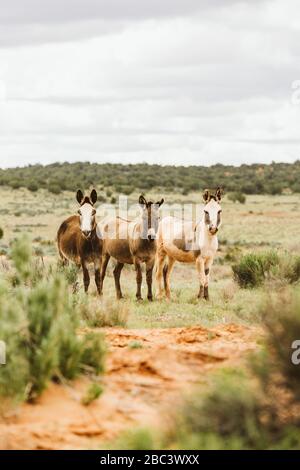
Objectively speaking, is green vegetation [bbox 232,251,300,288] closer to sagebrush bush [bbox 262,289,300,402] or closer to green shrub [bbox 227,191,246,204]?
sagebrush bush [bbox 262,289,300,402]

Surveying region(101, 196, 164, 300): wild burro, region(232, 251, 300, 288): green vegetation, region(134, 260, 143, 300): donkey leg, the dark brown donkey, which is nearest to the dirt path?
the dark brown donkey

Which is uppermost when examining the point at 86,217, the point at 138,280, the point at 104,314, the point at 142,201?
the point at 142,201

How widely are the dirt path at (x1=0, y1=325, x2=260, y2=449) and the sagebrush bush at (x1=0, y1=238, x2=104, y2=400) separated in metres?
0.19

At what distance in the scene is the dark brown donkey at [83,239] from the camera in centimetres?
1689

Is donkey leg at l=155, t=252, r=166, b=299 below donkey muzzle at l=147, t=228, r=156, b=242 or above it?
below

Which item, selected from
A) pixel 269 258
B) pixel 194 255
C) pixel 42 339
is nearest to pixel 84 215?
pixel 194 255

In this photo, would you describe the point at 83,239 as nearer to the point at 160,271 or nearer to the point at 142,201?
the point at 142,201

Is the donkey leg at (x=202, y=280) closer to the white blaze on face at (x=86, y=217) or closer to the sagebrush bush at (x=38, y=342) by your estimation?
the white blaze on face at (x=86, y=217)

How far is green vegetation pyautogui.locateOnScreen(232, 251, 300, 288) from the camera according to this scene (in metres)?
19.1

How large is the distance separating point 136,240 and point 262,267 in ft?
12.3

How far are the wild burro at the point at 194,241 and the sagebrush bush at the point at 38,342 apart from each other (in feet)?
28.5

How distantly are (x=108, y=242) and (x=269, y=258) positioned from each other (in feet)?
13.3

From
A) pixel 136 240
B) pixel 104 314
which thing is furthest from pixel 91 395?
pixel 136 240

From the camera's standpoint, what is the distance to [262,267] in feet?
65.5
